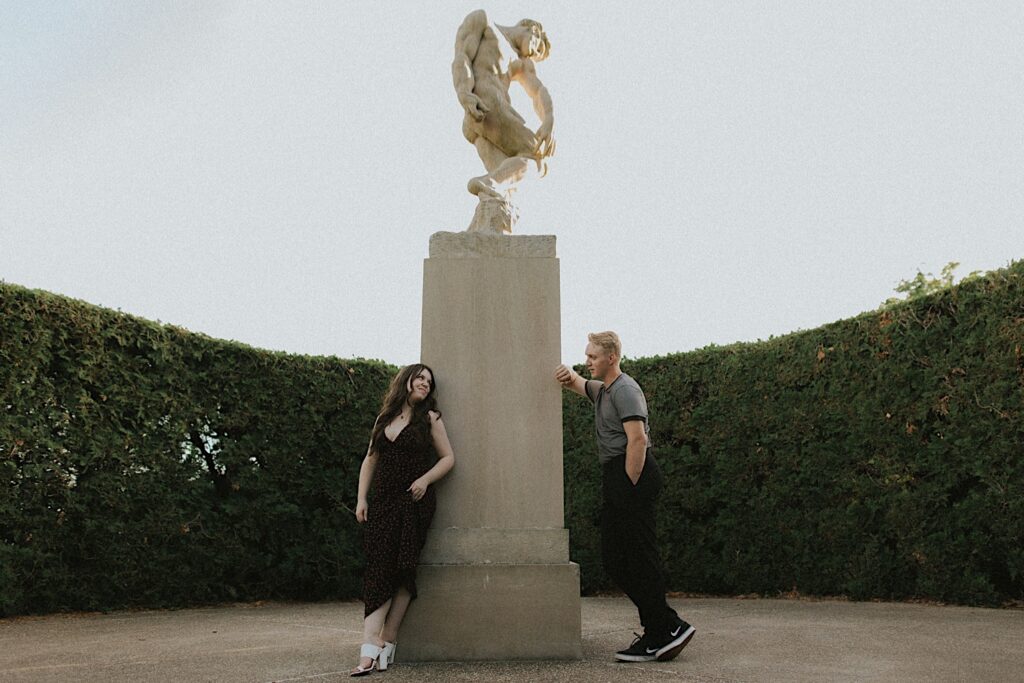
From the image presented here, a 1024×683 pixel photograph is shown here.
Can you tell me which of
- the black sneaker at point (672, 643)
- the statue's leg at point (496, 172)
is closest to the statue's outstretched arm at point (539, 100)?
the statue's leg at point (496, 172)

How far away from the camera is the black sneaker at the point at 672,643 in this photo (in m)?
4.38

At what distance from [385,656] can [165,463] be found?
4.13 m

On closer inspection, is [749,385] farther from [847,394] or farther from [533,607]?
[533,607]

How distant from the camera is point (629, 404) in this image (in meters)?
4.46

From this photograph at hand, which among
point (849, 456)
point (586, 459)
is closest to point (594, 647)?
point (849, 456)

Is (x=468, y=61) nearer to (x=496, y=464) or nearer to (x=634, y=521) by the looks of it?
(x=496, y=464)

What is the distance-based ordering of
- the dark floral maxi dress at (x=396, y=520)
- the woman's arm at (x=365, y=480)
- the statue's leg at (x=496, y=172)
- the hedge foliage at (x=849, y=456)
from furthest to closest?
the hedge foliage at (x=849, y=456) → the statue's leg at (x=496, y=172) → the woman's arm at (x=365, y=480) → the dark floral maxi dress at (x=396, y=520)

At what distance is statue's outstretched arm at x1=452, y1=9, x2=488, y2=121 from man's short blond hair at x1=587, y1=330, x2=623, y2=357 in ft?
5.63

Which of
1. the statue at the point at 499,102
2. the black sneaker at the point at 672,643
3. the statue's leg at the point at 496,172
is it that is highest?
the statue at the point at 499,102

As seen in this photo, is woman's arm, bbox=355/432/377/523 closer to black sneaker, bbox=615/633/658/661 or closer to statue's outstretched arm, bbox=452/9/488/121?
black sneaker, bbox=615/633/658/661

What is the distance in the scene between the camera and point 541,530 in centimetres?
462

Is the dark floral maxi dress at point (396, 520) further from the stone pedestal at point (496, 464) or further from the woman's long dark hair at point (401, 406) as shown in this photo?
the stone pedestal at point (496, 464)

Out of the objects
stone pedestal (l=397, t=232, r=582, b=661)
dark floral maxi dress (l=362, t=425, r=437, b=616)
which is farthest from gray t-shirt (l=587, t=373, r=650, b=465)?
dark floral maxi dress (l=362, t=425, r=437, b=616)

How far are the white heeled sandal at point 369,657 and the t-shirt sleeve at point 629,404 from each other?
A: 1.74 metres
